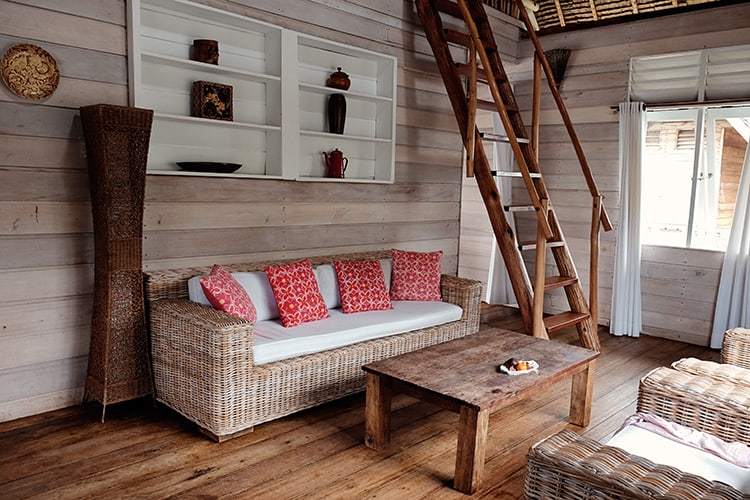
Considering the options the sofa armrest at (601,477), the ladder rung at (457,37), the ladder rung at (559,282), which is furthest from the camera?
the ladder rung at (457,37)

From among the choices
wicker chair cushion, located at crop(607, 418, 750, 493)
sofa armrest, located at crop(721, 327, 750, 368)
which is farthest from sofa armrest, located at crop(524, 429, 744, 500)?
sofa armrest, located at crop(721, 327, 750, 368)

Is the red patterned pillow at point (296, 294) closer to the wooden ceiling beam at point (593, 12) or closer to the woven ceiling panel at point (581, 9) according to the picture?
the woven ceiling panel at point (581, 9)

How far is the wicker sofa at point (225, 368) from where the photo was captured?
2727mm

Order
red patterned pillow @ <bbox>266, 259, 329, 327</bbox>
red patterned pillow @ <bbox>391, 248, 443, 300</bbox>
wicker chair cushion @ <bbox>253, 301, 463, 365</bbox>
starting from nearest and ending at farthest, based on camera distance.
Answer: wicker chair cushion @ <bbox>253, 301, 463, 365</bbox>, red patterned pillow @ <bbox>266, 259, 329, 327</bbox>, red patterned pillow @ <bbox>391, 248, 443, 300</bbox>

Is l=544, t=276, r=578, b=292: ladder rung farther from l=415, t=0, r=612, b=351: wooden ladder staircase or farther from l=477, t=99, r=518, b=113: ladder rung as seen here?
l=477, t=99, r=518, b=113: ladder rung

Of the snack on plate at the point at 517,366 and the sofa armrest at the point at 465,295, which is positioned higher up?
the sofa armrest at the point at 465,295

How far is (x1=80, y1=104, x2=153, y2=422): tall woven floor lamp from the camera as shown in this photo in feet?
9.18

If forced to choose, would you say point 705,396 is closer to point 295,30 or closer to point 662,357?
point 662,357

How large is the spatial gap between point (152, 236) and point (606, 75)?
162 inches

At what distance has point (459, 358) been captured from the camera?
2896mm

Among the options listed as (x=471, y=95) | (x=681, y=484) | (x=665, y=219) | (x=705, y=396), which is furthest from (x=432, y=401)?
(x=665, y=219)

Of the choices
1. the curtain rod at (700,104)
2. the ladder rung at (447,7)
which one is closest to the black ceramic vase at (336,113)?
the ladder rung at (447,7)

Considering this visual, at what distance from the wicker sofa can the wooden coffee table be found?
0.45 metres

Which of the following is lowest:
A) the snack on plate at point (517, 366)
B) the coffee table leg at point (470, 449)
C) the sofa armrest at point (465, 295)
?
the coffee table leg at point (470, 449)
